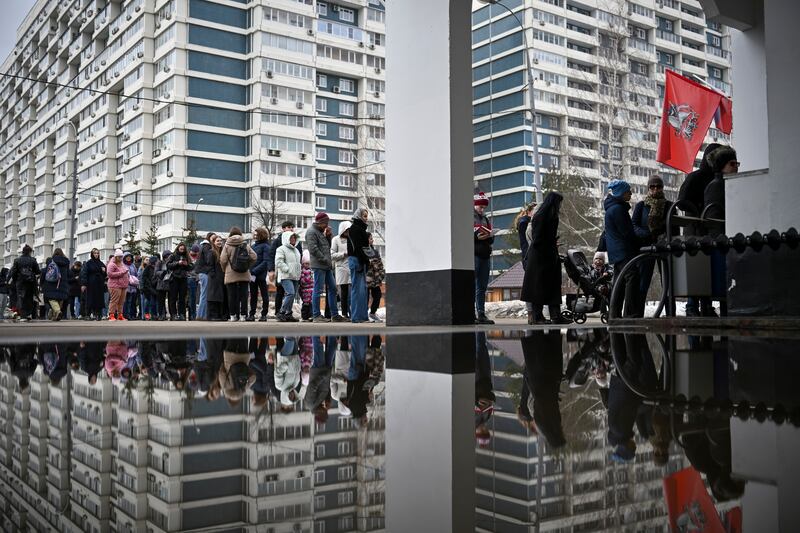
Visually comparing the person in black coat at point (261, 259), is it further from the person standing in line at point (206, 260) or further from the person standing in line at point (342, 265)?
the person standing in line at point (342, 265)

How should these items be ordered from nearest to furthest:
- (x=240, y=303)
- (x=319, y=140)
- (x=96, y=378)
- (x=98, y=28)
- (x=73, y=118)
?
(x=96, y=378)
(x=240, y=303)
(x=319, y=140)
(x=98, y=28)
(x=73, y=118)

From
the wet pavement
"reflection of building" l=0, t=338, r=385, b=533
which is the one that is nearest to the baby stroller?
the wet pavement

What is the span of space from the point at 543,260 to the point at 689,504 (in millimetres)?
7224

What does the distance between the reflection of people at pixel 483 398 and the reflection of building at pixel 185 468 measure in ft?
0.64

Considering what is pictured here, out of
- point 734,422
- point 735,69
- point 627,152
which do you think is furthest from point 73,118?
point 734,422

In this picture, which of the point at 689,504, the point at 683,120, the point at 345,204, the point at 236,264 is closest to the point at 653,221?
the point at 683,120

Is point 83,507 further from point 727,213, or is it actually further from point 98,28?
point 98,28

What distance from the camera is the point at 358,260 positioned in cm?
1032

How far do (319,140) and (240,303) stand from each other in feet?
178

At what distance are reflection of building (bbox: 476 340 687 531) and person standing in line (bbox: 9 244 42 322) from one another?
2047 centimetres

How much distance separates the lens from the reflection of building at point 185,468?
831 mm

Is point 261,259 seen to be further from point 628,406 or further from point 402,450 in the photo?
point 402,450

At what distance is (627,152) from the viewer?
100.0 feet

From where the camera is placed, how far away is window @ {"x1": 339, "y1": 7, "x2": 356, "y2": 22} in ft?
230
